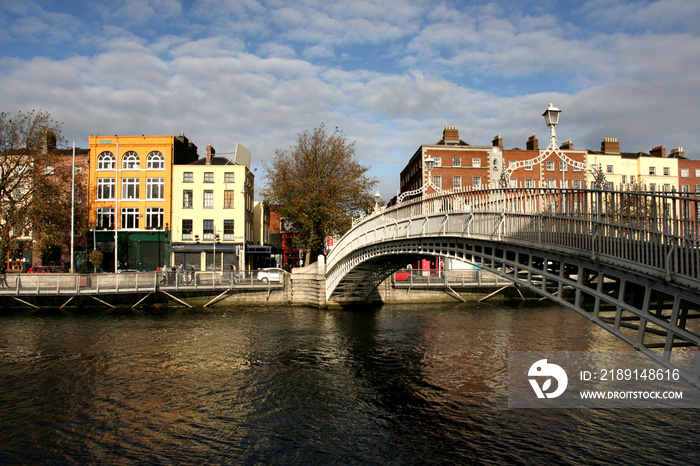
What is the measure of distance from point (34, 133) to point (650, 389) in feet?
138

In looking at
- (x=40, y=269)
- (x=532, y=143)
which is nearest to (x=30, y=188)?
(x=40, y=269)

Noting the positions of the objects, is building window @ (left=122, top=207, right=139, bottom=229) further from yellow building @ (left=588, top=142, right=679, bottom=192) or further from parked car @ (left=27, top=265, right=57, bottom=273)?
yellow building @ (left=588, top=142, right=679, bottom=192)

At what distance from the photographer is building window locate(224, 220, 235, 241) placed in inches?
1933

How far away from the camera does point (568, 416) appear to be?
39.5ft

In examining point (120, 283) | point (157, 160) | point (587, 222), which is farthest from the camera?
point (157, 160)

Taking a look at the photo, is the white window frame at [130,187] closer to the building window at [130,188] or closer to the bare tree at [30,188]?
the building window at [130,188]

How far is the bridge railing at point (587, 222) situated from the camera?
8383 millimetres

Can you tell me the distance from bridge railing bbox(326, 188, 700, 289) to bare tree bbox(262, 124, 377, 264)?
23144 mm

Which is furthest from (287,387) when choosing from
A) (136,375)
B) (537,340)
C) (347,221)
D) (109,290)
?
(347,221)

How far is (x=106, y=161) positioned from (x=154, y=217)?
7.38 m

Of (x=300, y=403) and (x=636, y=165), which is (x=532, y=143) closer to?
(x=636, y=165)

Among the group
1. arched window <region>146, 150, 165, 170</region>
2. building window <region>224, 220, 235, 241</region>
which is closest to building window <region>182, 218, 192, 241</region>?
building window <region>224, 220, 235, 241</region>

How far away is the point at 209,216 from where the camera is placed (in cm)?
4900

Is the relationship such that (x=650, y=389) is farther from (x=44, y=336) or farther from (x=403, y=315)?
(x=44, y=336)
